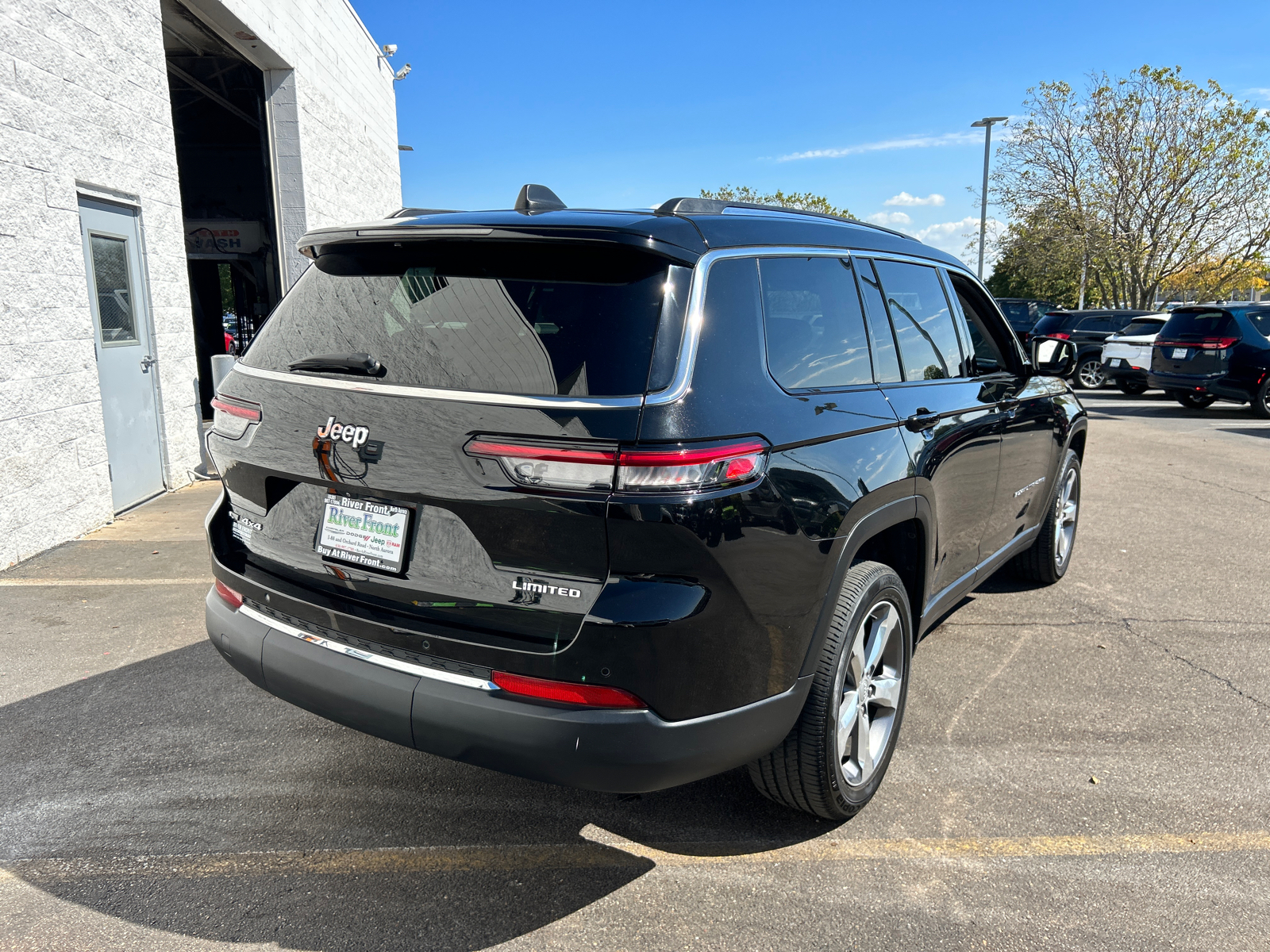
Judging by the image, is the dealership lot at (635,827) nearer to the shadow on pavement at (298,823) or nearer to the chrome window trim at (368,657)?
the shadow on pavement at (298,823)

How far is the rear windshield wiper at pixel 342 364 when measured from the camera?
241 centimetres

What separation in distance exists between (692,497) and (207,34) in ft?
38.3

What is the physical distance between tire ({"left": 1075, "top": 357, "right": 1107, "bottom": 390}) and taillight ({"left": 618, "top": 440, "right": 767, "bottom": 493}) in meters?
19.4

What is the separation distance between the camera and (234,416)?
2.74 meters

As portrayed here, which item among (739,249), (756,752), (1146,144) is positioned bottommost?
(756,752)

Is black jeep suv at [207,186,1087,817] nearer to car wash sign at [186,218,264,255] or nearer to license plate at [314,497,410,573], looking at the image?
license plate at [314,497,410,573]

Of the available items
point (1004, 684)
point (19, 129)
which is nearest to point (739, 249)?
point (1004, 684)

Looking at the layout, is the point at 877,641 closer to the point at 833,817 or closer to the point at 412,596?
the point at 833,817

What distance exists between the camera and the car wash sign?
19.9 meters

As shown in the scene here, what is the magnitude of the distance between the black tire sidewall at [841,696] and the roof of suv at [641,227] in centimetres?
114

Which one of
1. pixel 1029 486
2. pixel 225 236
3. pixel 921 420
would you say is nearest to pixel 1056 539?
pixel 1029 486

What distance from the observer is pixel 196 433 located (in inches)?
330

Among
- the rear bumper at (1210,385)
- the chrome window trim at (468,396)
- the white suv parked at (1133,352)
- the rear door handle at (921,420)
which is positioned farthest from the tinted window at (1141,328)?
the chrome window trim at (468,396)

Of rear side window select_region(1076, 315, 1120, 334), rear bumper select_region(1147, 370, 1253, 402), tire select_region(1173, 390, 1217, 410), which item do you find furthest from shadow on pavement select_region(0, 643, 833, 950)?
rear side window select_region(1076, 315, 1120, 334)
